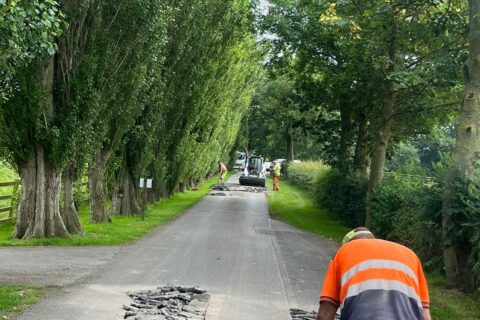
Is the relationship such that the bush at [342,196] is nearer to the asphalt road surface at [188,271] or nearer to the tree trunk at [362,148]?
the tree trunk at [362,148]

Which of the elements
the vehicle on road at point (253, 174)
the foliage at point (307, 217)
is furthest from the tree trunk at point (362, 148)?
the vehicle on road at point (253, 174)

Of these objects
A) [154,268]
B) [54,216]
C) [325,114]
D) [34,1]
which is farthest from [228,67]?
[34,1]

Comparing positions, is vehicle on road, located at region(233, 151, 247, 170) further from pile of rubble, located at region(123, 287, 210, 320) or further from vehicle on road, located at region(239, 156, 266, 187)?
pile of rubble, located at region(123, 287, 210, 320)

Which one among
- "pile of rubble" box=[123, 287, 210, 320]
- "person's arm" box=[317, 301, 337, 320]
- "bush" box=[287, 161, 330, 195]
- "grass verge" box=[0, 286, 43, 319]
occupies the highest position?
"bush" box=[287, 161, 330, 195]

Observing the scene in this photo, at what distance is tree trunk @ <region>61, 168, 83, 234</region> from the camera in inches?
627

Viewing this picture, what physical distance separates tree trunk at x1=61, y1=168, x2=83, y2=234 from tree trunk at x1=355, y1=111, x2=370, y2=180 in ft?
44.6

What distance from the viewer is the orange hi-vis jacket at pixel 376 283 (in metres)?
3.70

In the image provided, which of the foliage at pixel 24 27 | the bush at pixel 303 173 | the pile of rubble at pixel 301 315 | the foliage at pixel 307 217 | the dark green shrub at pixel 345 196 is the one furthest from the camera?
the bush at pixel 303 173

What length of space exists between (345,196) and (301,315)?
52.4 feet

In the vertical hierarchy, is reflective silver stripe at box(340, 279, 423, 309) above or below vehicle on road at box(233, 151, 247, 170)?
below

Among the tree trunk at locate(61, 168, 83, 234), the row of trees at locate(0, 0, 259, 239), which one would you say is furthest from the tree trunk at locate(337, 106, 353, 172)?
the tree trunk at locate(61, 168, 83, 234)

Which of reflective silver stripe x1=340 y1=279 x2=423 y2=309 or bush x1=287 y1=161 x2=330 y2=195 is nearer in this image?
reflective silver stripe x1=340 y1=279 x2=423 y2=309

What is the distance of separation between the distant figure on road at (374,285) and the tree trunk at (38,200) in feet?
39.4

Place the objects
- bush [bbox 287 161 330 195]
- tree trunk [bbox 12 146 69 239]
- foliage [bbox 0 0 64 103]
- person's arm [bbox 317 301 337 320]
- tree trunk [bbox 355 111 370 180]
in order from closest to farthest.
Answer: person's arm [bbox 317 301 337 320], foliage [bbox 0 0 64 103], tree trunk [bbox 12 146 69 239], tree trunk [bbox 355 111 370 180], bush [bbox 287 161 330 195]
